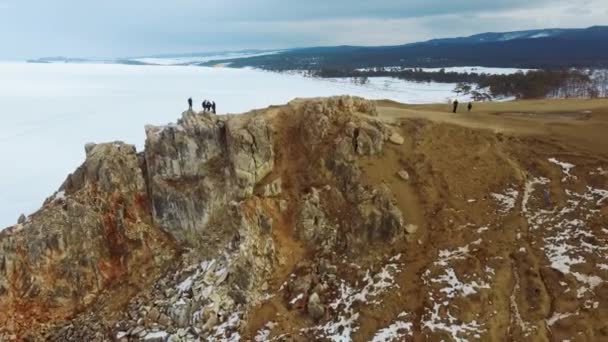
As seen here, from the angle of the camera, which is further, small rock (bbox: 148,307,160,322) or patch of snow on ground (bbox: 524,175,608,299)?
small rock (bbox: 148,307,160,322)

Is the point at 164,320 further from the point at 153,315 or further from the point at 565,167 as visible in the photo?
the point at 565,167

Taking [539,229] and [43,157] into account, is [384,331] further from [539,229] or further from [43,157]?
[43,157]

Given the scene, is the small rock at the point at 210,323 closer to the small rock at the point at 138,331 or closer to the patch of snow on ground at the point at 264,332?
the patch of snow on ground at the point at 264,332

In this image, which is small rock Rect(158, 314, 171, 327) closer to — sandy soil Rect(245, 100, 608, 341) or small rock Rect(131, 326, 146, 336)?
small rock Rect(131, 326, 146, 336)

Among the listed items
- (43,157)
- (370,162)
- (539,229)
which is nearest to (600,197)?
(539,229)

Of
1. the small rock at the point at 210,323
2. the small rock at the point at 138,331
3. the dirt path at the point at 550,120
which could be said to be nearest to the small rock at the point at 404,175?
the dirt path at the point at 550,120

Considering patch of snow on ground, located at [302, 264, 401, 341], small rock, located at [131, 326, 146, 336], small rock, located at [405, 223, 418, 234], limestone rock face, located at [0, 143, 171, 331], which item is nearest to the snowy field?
limestone rock face, located at [0, 143, 171, 331]
